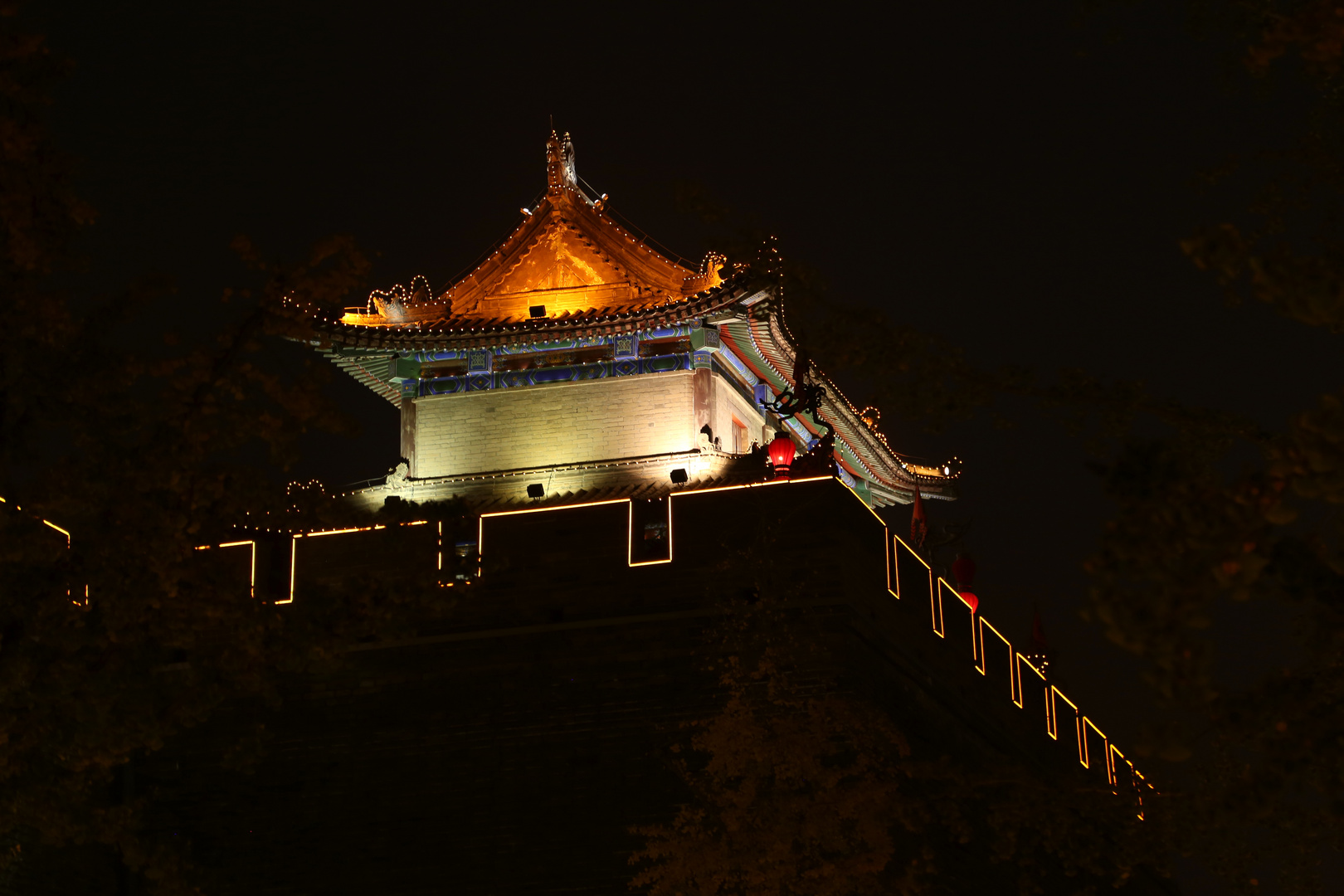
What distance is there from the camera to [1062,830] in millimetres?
8477

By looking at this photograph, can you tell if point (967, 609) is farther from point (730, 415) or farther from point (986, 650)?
point (730, 415)

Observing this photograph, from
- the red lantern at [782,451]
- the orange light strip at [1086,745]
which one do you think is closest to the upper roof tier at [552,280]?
the red lantern at [782,451]

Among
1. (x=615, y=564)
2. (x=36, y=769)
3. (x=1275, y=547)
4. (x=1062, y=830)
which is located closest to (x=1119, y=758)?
(x=615, y=564)

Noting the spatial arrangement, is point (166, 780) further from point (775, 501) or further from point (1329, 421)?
point (1329, 421)

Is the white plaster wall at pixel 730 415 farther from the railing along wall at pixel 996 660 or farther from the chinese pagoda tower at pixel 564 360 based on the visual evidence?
the railing along wall at pixel 996 660

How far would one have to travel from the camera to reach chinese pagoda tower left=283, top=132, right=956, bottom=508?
1639cm

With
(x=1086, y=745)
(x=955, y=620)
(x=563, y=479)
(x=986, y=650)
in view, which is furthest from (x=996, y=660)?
(x=563, y=479)

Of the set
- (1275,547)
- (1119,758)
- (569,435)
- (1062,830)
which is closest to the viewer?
(1275,547)

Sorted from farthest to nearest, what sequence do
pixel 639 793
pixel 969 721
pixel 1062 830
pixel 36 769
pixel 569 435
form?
pixel 569 435 → pixel 969 721 → pixel 639 793 → pixel 36 769 → pixel 1062 830

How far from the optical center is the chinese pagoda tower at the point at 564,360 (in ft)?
53.8

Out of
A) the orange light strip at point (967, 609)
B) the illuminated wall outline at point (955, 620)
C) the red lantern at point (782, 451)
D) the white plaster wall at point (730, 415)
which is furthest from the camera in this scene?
the white plaster wall at point (730, 415)

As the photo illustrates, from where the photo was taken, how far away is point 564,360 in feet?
55.5

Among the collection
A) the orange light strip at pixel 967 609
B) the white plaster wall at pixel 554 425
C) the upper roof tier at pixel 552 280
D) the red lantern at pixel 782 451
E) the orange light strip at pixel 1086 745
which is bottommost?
the orange light strip at pixel 1086 745

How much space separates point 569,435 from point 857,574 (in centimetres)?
410
